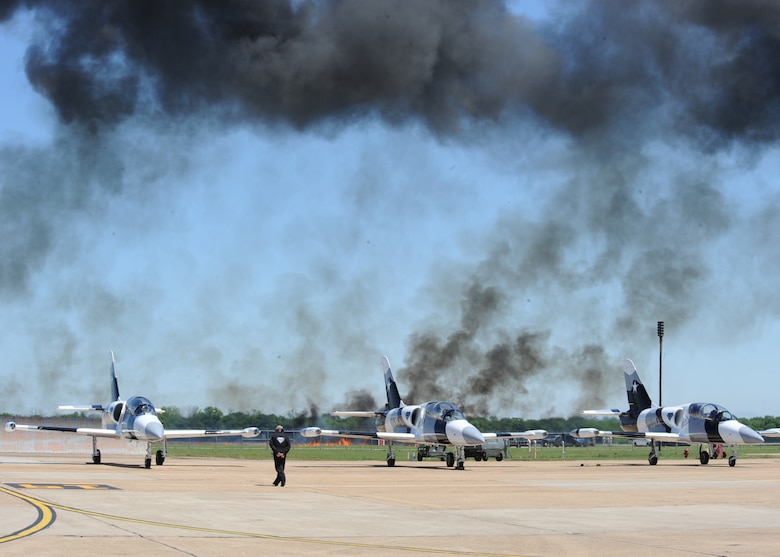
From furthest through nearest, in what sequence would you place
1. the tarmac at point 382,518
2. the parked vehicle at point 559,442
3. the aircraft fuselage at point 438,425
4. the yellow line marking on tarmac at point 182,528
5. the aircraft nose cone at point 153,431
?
the parked vehicle at point 559,442, the aircraft fuselage at point 438,425, the aircraft nose cone at point 153,431, the tarmac at point 382,518, the yellow line marking on tarmac at point 182,528

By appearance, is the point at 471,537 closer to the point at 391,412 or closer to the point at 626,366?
the point at 391,412

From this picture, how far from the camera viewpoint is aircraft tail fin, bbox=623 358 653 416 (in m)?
61.3

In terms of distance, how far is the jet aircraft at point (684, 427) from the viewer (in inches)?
A: 1937

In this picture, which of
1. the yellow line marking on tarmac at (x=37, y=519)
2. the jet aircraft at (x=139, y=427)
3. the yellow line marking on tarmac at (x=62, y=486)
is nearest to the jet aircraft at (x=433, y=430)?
the jet aircraft at (x=139, y=427)

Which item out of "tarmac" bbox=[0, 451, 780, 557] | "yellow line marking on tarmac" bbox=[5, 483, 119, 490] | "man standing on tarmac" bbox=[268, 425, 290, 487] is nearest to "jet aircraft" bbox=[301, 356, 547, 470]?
"tarmac" bbox=[0, 451, 780, 557]

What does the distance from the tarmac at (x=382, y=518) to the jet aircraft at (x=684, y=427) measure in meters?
17.0

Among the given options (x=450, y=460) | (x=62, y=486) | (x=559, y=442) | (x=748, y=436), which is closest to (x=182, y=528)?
(x=62, y=486)

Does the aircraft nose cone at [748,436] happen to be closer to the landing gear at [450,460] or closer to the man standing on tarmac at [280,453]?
the landing gear at [450,460]

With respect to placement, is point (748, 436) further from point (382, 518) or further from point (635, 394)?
point (382, 518)

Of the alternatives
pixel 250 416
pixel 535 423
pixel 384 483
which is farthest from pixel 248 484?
pixel 535 423

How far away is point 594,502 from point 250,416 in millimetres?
83897

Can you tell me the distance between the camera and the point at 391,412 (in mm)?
53781

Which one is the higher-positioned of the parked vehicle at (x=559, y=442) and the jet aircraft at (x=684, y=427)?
the jet aircraft at (x=684, y=427)

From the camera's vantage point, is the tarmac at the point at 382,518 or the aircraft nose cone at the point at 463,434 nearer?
the tarmac at the point at 382,518
